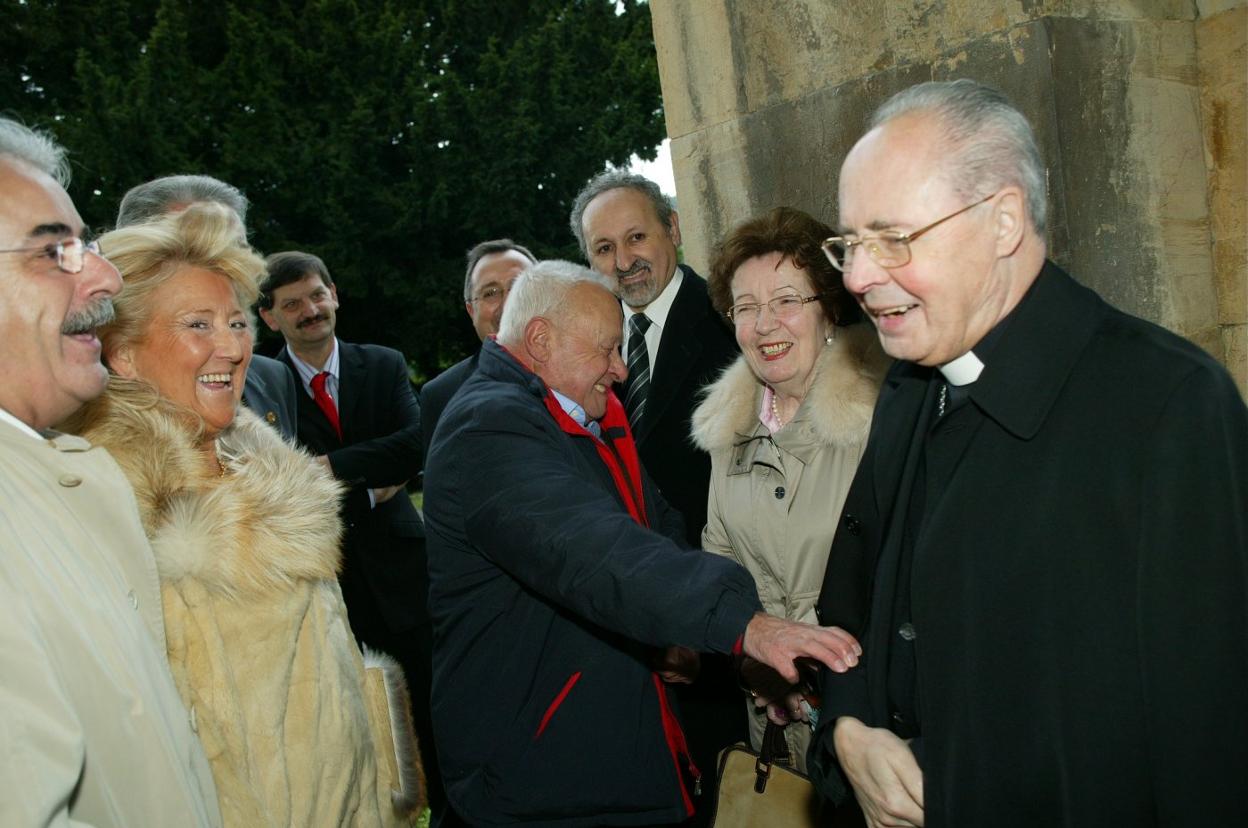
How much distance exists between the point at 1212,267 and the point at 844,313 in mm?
1069

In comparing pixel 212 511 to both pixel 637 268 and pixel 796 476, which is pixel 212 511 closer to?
pixel 796 476

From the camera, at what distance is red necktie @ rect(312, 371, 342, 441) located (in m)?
4.99

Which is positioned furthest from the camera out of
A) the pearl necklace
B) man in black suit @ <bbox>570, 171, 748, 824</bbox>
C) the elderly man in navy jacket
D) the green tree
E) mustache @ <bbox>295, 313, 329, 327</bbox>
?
the green tree

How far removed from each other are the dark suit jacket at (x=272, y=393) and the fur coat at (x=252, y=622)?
5.34 feet

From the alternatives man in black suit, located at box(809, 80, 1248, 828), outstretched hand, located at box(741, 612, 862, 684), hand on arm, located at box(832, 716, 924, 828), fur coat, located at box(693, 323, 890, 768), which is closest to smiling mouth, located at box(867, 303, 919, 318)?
man in black suit, located at box(809, 80, 1248, 828)

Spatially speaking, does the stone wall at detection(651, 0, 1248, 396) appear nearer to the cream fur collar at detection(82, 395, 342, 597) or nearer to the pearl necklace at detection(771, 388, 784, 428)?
the pearl necklace at detection(771, 388, 784, 428)

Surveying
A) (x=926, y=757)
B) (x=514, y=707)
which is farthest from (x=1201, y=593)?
(x=514, y=707)

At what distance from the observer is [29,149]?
191cm

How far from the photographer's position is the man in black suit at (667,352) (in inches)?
137

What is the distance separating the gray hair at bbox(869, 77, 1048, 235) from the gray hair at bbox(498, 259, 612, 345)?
1.41 m

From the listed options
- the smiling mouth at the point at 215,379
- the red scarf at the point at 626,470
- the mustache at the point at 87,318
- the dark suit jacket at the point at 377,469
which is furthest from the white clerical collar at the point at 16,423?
the dark suit jacket at the point at 377,469

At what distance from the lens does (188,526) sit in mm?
2234

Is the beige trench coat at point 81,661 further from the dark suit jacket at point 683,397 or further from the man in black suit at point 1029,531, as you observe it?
the dark suit jacket at point 683,397

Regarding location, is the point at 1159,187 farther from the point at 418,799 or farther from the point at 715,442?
the point at 418,799
